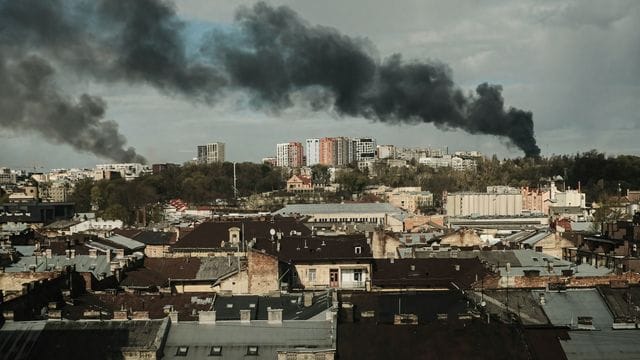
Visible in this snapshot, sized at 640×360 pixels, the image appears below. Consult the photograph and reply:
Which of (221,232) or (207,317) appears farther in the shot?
(221,232)

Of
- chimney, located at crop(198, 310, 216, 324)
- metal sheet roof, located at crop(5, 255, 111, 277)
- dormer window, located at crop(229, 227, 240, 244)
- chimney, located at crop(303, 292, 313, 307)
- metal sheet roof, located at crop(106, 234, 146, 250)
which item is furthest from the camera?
metal sheet roof, located at crop(106, 234, 146, 250)

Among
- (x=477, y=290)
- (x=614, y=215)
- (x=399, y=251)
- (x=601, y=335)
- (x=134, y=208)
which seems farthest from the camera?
(x=134, y=208)

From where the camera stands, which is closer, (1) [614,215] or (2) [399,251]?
(2) [399,251]

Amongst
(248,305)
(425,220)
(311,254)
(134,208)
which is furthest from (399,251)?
(134,208)

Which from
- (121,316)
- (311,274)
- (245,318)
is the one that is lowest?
(311,274)

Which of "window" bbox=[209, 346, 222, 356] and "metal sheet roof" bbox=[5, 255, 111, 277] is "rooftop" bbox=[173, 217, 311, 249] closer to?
"metal sheet roof" bbox=[5, 255, 111, 277]

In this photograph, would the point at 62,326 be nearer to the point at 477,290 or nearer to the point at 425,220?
the point at 477,290

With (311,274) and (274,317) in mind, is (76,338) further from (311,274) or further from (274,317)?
(311,274)

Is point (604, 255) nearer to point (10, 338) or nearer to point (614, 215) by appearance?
point (10, 338)

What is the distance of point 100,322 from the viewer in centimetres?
3173

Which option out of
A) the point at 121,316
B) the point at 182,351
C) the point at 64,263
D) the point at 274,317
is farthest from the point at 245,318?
the point at 64,263

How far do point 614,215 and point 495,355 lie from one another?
313ft

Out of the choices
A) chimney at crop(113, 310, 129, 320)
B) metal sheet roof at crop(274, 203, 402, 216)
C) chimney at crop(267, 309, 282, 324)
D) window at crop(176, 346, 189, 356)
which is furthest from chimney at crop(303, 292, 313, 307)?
metal sheet roof at crop(274, 203, 402, 216)

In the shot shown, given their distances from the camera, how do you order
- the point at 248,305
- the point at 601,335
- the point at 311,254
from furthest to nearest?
the point at 311,254, the point at 248,305, the point at 601,335
